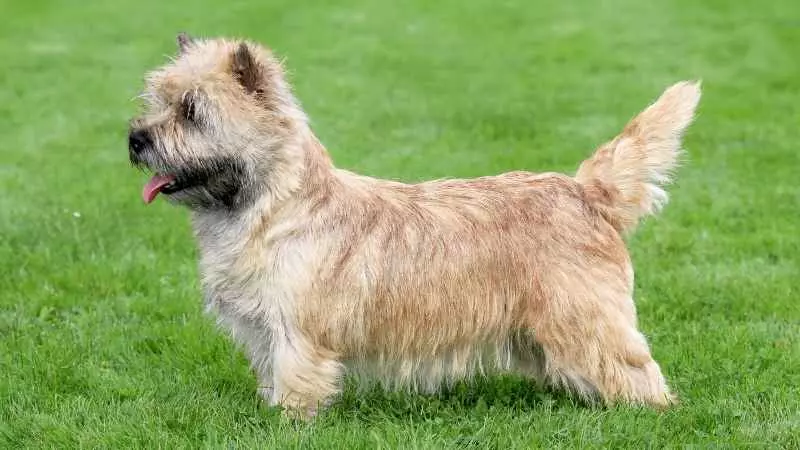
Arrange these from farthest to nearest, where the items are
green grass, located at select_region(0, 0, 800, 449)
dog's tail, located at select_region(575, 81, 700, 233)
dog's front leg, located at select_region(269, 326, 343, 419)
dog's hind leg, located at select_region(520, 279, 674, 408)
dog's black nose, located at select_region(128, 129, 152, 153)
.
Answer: dog's tail, located at select_region(575, 81, 700, 233), green grass, located at select_region(0, 0, 800, 449), dog's hind leg, located at select_region(520, 279, 674, 408), dog's front leg, located at select_region(269, 326, 343, 419), dog's black nose, located at select_region(128, 129, 152, 153)

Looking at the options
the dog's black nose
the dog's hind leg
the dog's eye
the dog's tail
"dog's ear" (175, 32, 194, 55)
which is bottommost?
the dog's hind leg

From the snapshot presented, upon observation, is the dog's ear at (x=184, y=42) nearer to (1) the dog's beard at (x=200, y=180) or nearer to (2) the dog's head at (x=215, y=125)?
(2) the dog's head at (x=215, y=125)

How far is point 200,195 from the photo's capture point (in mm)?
4109

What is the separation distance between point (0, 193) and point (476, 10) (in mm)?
10624

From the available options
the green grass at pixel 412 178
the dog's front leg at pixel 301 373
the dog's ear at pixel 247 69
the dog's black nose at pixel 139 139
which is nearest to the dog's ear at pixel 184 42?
the dog's ear at pixel 247 69

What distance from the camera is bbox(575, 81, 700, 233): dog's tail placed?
4.54 meters

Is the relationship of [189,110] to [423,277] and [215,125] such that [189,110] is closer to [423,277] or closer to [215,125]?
[215,125]

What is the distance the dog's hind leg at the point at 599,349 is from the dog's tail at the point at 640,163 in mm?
388

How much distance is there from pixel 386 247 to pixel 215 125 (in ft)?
2.62

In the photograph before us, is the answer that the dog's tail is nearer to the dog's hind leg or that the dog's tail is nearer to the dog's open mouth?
the dog's hind leg

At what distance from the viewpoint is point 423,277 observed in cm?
425

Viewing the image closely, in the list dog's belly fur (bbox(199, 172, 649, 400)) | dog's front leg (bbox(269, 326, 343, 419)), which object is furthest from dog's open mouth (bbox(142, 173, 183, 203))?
dog's front leg (bbox(269, 326, 343, 419))

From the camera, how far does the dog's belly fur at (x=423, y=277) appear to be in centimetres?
411

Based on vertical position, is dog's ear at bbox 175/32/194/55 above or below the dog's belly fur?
above
